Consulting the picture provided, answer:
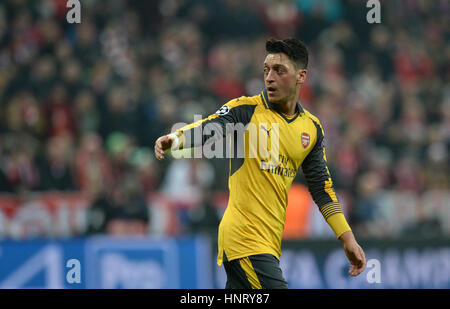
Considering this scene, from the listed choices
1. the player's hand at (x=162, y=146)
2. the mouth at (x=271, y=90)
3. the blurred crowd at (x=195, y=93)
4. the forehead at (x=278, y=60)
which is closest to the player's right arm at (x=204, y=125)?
the player's hand at (x=162, y=146)

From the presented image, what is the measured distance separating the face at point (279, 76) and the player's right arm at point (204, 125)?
0.57ft

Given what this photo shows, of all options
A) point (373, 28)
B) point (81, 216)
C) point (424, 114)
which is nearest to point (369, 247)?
point (81, 216)

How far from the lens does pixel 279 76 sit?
5418 mm

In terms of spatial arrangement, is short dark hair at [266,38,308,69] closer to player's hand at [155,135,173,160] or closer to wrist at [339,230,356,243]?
player's hand at [155,135,173,160]

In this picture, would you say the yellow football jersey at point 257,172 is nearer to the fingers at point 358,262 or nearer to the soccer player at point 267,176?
the soccer player at point 267,176

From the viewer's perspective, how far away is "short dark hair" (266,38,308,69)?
5418 mm

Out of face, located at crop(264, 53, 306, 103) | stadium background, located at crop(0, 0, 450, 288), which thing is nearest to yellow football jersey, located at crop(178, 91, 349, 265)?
face, located at crop(264, 53, 306, 103)

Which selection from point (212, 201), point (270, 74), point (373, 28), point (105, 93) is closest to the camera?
point (270, 74)

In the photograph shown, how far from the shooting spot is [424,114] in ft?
49.4

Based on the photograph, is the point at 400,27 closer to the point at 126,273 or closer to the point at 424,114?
the point at 424,114

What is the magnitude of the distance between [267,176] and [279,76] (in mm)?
730

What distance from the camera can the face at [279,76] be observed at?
17.7 ft

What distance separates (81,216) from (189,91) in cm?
369

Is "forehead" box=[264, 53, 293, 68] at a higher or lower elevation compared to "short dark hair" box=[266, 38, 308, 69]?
lower
